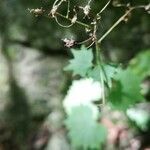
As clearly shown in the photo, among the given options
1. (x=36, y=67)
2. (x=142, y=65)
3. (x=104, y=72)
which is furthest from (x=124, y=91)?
(x=36, y=67)

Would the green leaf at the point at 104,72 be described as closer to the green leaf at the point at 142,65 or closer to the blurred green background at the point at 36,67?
the green leaf at the point at 142,65

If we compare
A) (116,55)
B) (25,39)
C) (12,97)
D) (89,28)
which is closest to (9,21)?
(25,39)

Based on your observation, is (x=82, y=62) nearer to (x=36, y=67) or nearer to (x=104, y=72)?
(x=104, y=72)

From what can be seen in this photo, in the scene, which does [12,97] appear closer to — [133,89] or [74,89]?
[74,89]

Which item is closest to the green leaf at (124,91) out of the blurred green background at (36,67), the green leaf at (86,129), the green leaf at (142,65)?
the green leaf at (86,129)

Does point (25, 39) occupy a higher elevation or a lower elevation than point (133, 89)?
higher
